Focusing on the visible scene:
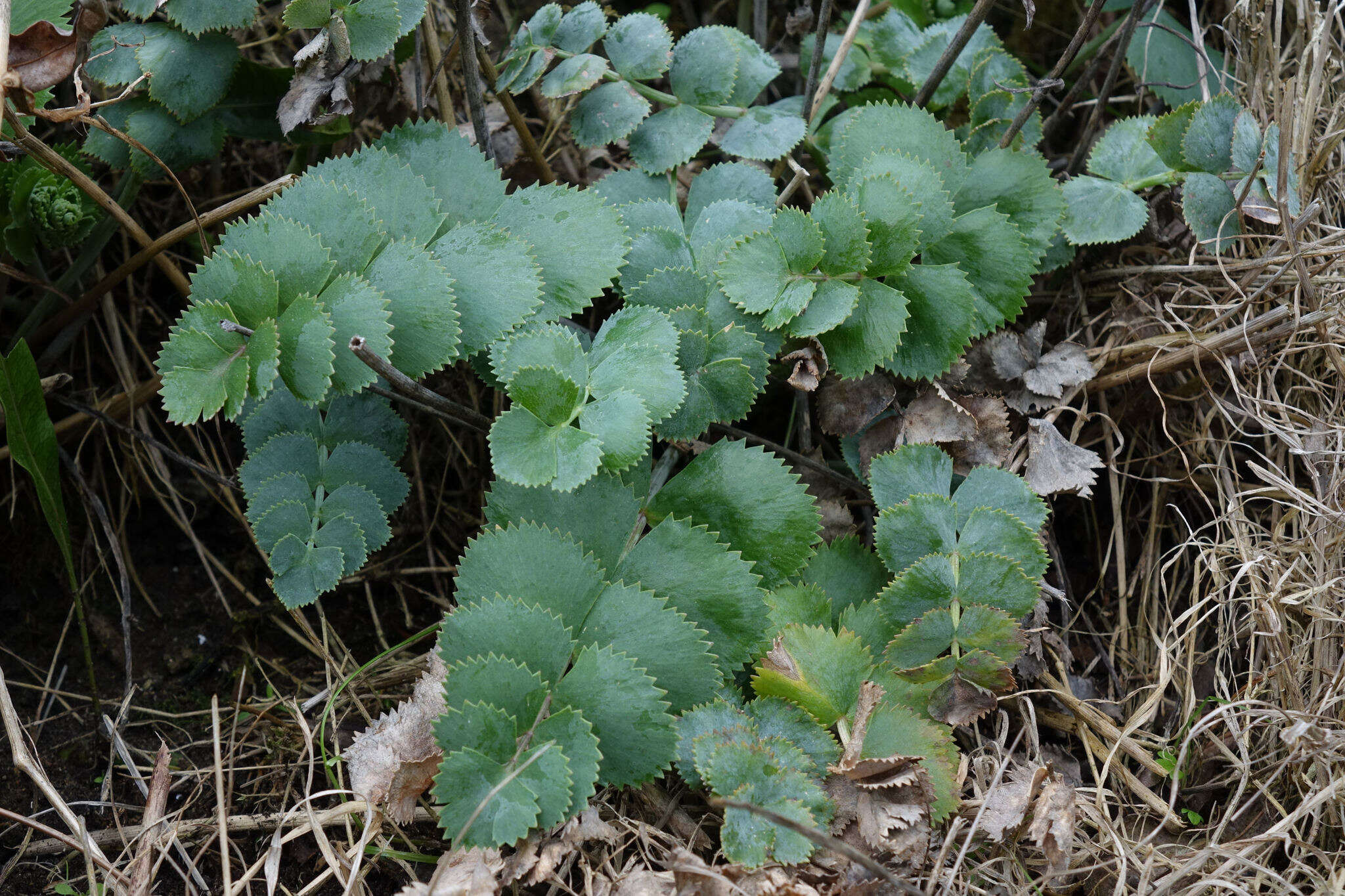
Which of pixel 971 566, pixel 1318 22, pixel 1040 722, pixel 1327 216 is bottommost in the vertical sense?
pixel 1040 722

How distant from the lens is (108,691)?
1548 millimetres

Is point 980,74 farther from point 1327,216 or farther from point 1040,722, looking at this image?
point 1040,722

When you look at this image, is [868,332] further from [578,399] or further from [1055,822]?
[1055,822]

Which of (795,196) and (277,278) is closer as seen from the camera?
(277,278)

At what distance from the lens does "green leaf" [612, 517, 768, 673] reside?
124 cm

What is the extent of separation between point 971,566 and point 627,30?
1032 millimetres

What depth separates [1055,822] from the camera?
45.5 inches

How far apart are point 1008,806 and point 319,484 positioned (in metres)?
1.04

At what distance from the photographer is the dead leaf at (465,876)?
103 centimetres

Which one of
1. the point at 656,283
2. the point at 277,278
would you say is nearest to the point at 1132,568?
the point at 656,283

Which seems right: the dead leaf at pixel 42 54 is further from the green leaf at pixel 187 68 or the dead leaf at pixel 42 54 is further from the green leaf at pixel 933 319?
the green leaf at pixel 933 319

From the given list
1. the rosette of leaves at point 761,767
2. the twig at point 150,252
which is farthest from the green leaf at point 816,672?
the twig at point 150,252

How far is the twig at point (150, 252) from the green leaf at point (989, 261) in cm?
99

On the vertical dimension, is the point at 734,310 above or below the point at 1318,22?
below
